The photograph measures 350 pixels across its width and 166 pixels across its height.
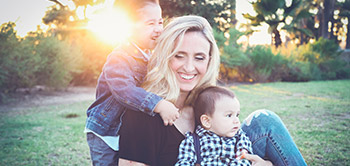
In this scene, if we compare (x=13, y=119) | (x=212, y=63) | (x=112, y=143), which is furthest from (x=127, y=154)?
(x=13, y=119)

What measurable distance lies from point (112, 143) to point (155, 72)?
28.4 inches

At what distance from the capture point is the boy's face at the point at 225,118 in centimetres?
182

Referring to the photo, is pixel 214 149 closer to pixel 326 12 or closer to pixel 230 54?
pixel 230 54

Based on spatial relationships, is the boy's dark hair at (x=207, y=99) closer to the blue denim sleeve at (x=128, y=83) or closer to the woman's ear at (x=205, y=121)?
the woman's ear at (x=205, y=121)

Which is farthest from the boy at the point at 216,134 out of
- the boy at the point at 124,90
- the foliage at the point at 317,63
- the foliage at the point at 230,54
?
the foliage at the point at 317,63

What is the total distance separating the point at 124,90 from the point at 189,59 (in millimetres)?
534

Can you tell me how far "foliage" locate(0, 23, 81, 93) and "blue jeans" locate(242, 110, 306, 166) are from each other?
868 cm

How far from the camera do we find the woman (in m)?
1.52

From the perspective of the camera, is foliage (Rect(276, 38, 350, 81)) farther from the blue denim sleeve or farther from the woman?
the blue denim sleeve

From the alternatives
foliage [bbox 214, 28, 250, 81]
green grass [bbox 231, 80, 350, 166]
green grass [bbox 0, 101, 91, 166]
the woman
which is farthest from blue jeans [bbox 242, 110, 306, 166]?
foliage [bbox 214, 28, 250, 81]

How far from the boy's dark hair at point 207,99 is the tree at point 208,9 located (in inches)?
535

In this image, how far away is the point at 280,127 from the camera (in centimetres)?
205

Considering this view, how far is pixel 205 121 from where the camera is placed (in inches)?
73.0

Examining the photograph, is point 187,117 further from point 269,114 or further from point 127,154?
point 269,114
